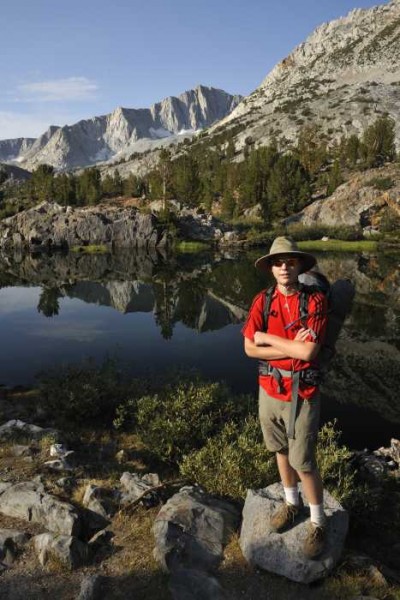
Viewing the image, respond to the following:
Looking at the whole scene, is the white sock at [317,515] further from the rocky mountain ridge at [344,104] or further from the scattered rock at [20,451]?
the rocky mountain ridge at [344,104]

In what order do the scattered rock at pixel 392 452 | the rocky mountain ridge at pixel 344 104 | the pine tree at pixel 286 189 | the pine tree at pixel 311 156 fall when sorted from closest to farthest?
the scattered rock at pixel 392 452, the pine tree at pixel 286 189, the pine tree at pixel 311 156, the rocky mountain ridge at pixel 344 104

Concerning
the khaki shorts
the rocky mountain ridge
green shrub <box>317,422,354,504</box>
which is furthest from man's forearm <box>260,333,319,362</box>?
the rocky mountain ridge

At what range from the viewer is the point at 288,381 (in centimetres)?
612

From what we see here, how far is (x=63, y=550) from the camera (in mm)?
6844

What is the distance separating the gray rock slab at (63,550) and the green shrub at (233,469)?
3.06 m

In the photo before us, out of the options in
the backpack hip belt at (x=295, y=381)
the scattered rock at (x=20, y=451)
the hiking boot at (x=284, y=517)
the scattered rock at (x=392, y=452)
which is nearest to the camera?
the backpack hip belt at (x=295, y=381)

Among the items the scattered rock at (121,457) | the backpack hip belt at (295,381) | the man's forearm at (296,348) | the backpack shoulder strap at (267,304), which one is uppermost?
the backpack shoulder strap at (267,304)

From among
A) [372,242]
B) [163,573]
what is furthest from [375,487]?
[372,242]

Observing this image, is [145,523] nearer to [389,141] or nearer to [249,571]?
[249,571]

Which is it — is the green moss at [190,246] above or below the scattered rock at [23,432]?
above

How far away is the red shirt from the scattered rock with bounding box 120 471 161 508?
3.90 meters

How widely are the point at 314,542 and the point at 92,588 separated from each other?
326 cm

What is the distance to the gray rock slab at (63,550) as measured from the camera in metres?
6.78

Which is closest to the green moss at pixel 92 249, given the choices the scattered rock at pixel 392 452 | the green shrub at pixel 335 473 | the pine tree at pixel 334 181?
the pine tree at pixel 334 181
